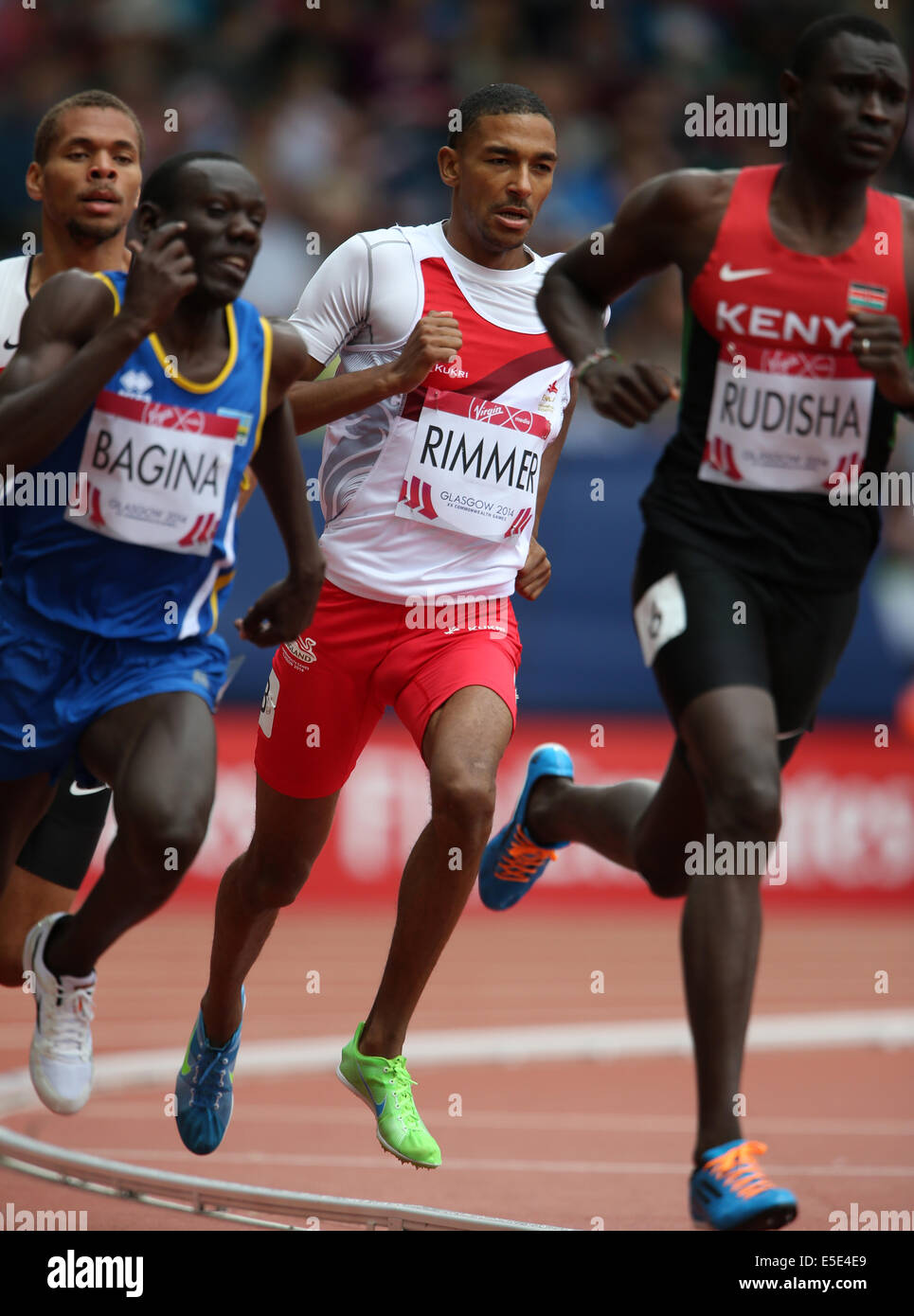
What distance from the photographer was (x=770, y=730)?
4484 mm

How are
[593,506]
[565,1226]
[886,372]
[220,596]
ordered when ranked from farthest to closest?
[593,506] < [565,1226] < [220,596] < [886,372]

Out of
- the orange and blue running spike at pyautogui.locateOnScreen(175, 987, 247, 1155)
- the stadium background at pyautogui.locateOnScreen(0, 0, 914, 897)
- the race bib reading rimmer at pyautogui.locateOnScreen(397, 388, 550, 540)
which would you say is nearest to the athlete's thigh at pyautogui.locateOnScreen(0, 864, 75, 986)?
the orange and blue running spike at pyautogui.locateOnScreen(175, 987, 247, 1155)

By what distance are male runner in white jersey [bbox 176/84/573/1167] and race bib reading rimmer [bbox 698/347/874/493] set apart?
115 cm

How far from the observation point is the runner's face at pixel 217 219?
4.51m

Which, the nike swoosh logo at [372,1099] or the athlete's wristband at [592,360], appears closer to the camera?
the athlete's wristband at [592,360]

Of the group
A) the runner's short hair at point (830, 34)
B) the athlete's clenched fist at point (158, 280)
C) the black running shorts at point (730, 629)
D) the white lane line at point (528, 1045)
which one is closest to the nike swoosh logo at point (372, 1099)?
the black running shorts at point (730, 629)

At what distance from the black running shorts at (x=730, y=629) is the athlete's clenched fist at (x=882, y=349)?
2.07 ft

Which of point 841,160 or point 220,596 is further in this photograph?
point 220,596

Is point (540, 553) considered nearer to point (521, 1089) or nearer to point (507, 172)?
point (507, 172)

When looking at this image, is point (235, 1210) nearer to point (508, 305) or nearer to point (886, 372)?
point (508, 305)

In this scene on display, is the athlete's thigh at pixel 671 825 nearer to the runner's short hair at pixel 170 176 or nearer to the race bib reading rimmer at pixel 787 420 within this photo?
the race bib reading rimmer at pixel 787 420

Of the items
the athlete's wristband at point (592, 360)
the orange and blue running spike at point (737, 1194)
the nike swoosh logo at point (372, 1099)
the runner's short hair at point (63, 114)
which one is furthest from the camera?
the runner's short hair at point (63, 114)

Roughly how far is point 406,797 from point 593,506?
2.27 metres

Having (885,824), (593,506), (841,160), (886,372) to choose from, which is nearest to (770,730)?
(886,372)
